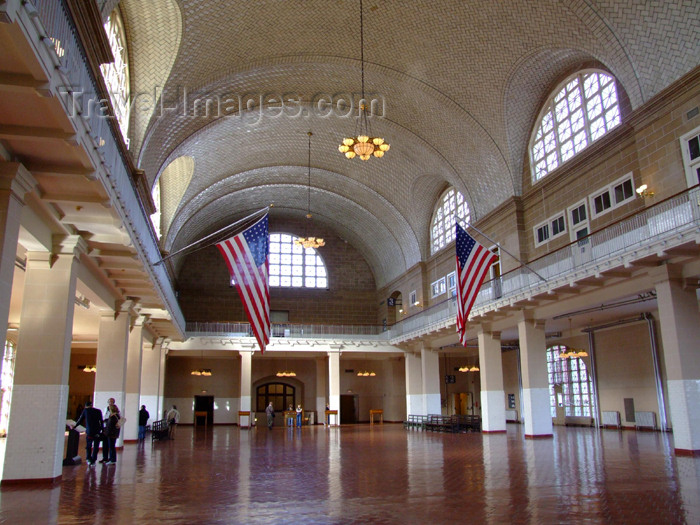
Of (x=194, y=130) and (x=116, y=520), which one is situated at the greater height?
(x=194, y=130)

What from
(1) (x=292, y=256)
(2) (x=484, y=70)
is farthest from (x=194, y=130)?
(1) (x=292, y=256)

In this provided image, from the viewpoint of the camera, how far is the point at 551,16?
Answer: 682 inches

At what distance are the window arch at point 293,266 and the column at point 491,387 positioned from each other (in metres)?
18.6

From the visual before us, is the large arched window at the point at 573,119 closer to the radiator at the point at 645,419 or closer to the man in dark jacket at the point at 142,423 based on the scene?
the radiator at the point at 645,419

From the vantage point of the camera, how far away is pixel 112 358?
55.5 feet

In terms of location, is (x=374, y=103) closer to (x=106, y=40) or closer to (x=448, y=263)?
(x=448, y=263)

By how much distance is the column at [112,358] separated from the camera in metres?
16.7

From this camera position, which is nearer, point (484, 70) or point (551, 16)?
point (551, 16)

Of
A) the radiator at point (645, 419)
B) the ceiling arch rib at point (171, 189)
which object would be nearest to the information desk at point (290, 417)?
the ceiling arch rib at point (171, 189)

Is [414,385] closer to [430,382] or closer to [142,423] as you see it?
[430,382]

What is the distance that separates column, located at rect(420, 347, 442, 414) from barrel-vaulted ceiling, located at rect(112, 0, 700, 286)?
5.67m

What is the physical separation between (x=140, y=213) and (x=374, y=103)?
13.8m

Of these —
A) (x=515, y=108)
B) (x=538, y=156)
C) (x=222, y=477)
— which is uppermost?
(x=515, y=108)

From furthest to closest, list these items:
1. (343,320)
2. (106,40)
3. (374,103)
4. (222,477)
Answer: (343,320) → (374,103) → (106,40) → (222,477)
